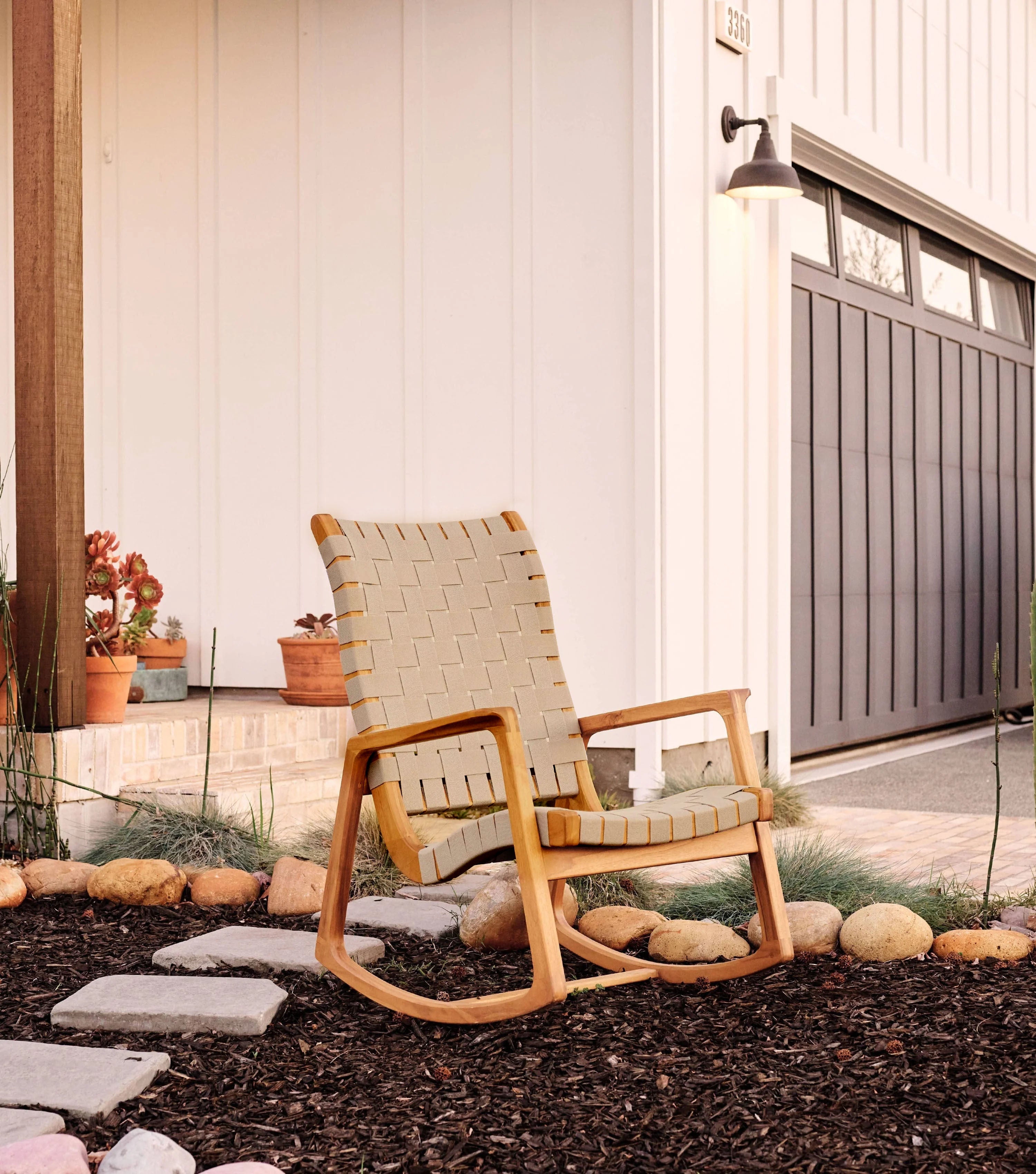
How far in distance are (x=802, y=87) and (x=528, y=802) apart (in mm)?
4476

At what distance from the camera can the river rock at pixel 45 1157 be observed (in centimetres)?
170

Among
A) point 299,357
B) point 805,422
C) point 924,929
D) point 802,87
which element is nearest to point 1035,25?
point 802,87

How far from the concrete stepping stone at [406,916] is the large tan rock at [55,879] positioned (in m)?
0.65

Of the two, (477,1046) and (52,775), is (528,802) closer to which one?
(477,1046)

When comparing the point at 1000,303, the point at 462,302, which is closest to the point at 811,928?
the point at 462,302

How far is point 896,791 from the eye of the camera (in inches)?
218

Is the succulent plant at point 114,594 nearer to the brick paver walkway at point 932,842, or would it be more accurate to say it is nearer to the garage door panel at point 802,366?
the brick paver walkway at point 932,842

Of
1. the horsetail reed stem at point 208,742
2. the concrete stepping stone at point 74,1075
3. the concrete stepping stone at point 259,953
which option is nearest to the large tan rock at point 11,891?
the horsetail reed stem at point 208,742

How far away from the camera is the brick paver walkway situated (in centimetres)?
373

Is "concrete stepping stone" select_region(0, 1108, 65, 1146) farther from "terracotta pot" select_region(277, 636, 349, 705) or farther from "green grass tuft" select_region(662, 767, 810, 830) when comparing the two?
"terracotta pot" select_region(277, 636, 349, 705)

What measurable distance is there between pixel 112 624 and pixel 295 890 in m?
1.40

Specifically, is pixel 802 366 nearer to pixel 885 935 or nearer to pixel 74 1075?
pixel 885 935

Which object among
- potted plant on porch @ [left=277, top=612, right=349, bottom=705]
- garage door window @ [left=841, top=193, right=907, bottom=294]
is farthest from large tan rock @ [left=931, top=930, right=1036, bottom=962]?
garage door window @ [left=841, top=193, right=907, bottom=294]

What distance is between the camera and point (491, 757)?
9.36 feet
